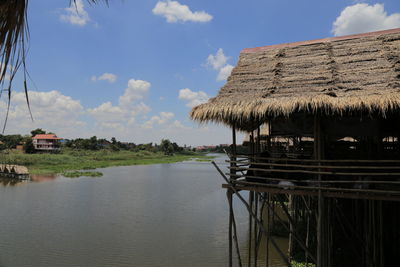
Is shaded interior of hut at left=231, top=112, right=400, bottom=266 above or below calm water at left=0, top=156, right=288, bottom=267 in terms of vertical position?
above

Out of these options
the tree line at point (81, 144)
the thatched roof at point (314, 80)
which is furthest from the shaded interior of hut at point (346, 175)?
the tree line at point (81, 144)

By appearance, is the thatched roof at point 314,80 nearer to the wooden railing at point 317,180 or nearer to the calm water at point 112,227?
the wooden railing at point 317,180

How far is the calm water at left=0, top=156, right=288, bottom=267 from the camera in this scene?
930 cm

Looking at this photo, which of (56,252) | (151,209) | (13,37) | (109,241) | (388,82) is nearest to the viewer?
(13,37)

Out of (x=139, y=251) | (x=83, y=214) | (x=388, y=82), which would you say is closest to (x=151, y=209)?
(x=83, y=214)

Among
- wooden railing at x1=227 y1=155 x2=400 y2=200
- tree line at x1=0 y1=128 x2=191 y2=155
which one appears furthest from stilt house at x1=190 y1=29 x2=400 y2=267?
tree line at x1=0 y1=128 x2=191 y2=155

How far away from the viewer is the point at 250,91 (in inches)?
232

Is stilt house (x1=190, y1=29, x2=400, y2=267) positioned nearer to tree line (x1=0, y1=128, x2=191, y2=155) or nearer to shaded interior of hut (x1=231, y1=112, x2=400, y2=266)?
shaded interior of hut (x1=231, y1=112, x2=400, y2=266)

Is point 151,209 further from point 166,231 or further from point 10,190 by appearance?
point 10,190

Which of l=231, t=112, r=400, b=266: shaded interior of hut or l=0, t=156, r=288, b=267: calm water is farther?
l=0, t=156, r=288, b=267: calm water

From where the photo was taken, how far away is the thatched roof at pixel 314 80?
484 centimetres

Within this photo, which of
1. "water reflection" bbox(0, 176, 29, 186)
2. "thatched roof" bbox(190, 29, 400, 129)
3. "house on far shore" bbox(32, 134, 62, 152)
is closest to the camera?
"thatched roof" bbox(190, 29, 400, 129)

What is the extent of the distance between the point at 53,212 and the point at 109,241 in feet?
18.2

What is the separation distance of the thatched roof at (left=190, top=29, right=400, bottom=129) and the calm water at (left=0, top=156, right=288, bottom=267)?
5.39 metres
